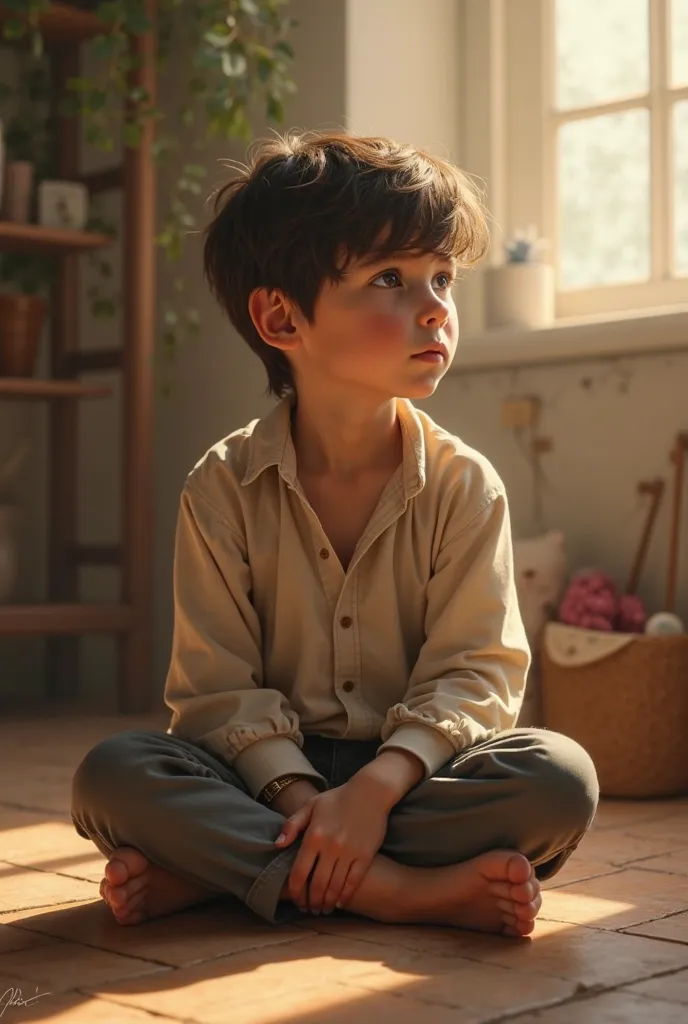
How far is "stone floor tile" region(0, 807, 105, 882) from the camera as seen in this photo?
1709 millimetres

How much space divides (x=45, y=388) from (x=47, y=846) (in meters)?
1.53

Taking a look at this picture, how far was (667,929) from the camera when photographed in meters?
1.39

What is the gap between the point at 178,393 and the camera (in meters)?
3.45

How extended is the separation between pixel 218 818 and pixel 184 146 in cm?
237

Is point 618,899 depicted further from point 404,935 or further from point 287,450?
point 287,450

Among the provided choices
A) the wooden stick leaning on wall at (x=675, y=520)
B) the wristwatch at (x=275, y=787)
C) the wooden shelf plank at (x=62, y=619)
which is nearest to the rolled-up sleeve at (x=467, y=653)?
the wristwatch at (x=275, y=787)

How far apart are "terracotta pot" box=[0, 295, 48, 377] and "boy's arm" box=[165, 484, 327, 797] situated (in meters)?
1.69

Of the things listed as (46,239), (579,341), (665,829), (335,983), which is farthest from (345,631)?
(46,239)

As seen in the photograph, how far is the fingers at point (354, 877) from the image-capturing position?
4.51 ft

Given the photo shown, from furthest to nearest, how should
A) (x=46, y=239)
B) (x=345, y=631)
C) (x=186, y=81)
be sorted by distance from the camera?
(x=186, y=81) < (x=46, y=239) < (x=345, y=631)

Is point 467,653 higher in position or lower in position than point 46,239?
lower

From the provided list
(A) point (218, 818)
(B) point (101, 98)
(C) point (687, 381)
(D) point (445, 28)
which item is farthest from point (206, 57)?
(A) point (218, 818)

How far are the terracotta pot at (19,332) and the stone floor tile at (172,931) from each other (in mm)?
1910

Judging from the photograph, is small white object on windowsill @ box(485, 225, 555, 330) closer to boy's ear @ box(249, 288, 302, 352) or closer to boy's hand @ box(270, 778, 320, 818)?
boy's ear @ box(249, 288, 302, 352)
